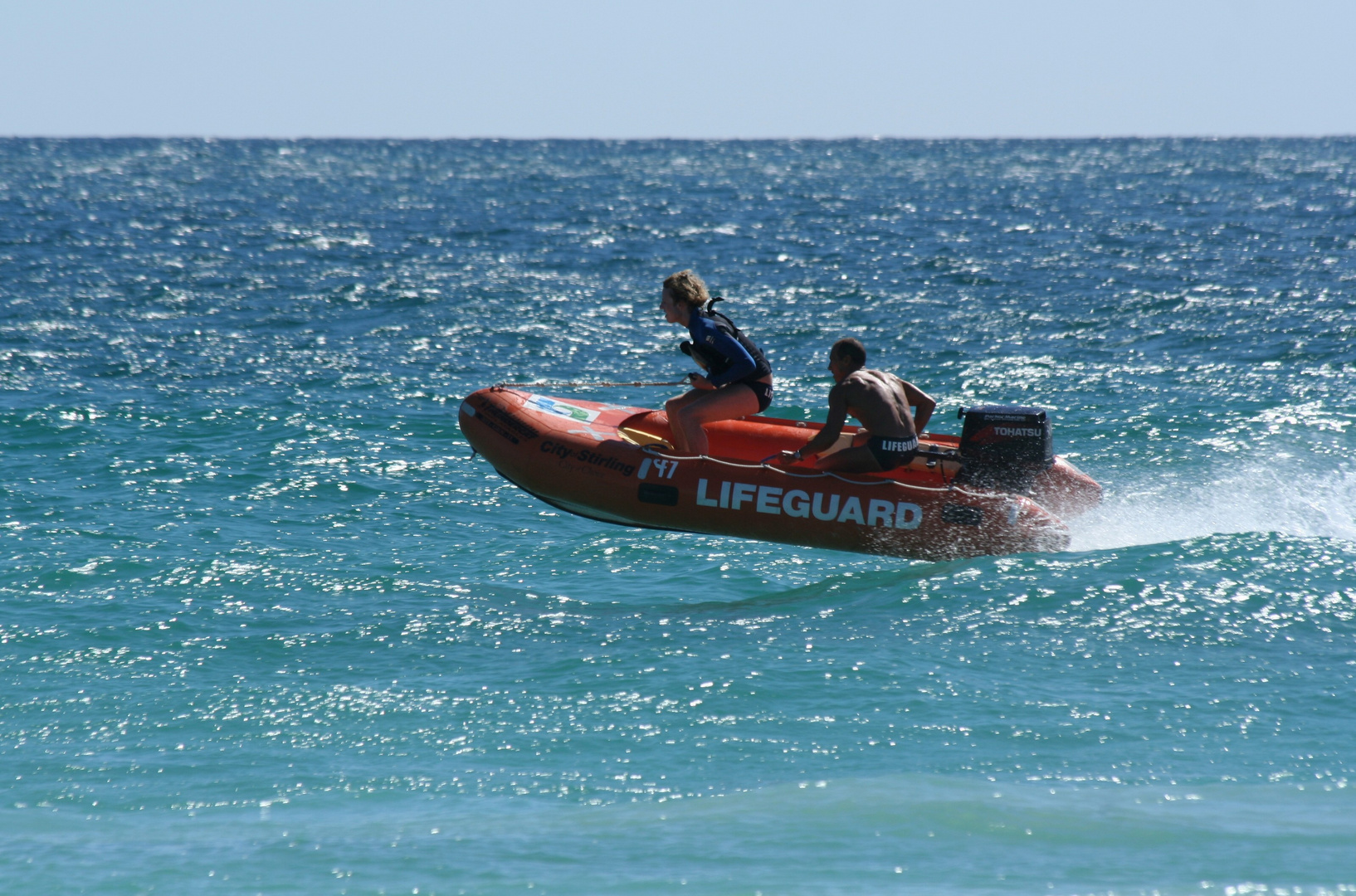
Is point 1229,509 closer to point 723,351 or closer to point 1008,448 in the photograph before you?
point 1008,448

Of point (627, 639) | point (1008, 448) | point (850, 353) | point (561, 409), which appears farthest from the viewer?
point (561, 409)

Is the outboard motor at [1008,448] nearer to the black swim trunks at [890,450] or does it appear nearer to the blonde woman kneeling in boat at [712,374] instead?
the black swim trunks at [890,450]

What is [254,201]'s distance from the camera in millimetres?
33562

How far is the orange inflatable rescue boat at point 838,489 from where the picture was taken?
22.0 ft

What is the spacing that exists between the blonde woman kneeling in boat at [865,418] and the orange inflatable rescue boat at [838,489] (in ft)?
0.33

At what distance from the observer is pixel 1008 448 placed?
22.3 feet

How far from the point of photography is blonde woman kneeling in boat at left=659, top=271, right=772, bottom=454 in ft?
22.9

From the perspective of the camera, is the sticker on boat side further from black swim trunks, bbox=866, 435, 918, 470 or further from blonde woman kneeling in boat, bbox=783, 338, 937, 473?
black swim trunks, bbox=866, 435, 918, 470

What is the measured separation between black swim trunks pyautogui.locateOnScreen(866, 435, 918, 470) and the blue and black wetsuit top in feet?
2.47

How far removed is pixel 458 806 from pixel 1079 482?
→ 13.8 feet

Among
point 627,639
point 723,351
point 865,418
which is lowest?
point 627,639

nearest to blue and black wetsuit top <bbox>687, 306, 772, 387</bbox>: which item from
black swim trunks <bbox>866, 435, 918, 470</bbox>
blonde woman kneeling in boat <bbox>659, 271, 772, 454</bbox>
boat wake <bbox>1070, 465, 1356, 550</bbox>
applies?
blonde woman kneeling in boat <bbox>659, 271, 772, 454</bbox>

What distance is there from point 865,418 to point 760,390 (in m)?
0.69

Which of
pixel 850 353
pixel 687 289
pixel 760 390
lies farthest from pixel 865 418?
pixel 687 289
